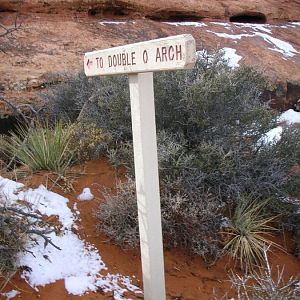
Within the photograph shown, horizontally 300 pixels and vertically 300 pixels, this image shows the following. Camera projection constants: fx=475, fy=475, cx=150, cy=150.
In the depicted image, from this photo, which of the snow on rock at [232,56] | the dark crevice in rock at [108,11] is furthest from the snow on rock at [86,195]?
Result: the dark crevice in rock at [108,11]

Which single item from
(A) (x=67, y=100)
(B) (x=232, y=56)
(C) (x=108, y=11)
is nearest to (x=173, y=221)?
(A) (x=67, y=100)

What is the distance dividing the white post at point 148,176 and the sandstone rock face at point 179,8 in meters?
8.20

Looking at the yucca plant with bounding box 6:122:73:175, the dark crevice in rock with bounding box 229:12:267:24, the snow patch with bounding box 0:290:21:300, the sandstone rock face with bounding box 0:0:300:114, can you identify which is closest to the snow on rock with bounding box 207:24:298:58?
the sandstone rock face with bounding box 0:0:300:114

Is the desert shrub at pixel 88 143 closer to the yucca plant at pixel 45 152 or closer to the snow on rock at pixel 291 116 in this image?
the yucca plant at pixel 45 152

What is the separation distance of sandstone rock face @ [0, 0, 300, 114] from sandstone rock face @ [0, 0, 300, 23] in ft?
0.07

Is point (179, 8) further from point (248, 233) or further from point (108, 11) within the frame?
point (248, 233)

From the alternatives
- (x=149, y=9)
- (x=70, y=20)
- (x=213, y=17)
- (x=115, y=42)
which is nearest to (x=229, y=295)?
(x=115, y=42)

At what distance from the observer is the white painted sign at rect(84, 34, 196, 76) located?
2770 mm

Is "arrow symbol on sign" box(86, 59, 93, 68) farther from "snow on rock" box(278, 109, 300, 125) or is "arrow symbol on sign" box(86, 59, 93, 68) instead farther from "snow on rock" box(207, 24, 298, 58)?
"snow on rock" box(207, 24, 298, 58)

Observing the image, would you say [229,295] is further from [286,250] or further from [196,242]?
[286,250]

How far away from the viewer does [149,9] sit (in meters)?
12.2

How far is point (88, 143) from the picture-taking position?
5855 mm

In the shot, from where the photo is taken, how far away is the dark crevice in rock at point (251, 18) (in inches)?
556

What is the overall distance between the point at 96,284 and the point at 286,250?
7.47ft
